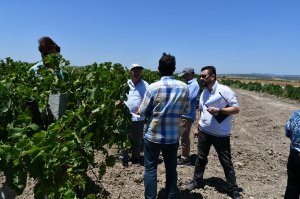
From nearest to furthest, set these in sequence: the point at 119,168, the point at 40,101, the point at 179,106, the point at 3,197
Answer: the point at 3,197 < the point at 40,101 < the point at 179,106 < the point at 119,168

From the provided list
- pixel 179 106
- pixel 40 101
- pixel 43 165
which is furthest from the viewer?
pixel 179 106

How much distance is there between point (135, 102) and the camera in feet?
19.1

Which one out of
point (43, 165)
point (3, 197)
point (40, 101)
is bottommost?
point (3, 197)

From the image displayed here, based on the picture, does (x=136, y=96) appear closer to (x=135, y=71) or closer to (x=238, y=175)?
(x=135, y=71)

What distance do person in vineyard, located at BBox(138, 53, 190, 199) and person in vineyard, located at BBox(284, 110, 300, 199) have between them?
1103 mm

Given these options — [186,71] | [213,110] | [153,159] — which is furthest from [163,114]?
[186,71]

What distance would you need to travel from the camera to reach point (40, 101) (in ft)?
11.3

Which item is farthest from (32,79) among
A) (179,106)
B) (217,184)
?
(217,184)

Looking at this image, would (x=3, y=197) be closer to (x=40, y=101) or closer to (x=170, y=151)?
(x=40, y=101)

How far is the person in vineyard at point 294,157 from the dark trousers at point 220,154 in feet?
2.64

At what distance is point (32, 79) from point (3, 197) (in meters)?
1.54

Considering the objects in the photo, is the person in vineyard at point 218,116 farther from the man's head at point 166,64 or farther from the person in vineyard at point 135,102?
the person in vineyard at point 135,102

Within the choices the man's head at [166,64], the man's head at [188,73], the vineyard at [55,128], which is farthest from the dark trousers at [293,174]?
the man's head at [188,73]

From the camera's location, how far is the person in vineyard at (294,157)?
3905 mm
